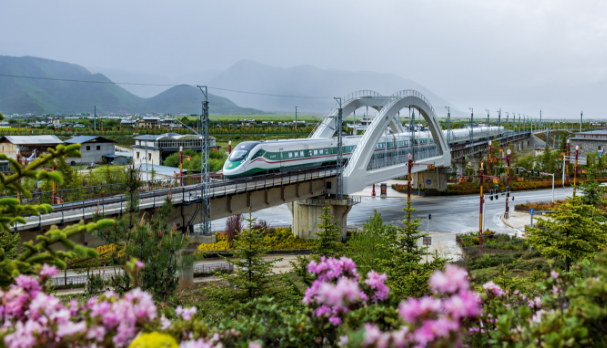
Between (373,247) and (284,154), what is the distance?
14370 millimetres

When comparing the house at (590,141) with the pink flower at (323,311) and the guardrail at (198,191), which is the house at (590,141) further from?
the pink flower at (323,311)

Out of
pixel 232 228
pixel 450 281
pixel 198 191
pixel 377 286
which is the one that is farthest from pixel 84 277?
pixel 450 281

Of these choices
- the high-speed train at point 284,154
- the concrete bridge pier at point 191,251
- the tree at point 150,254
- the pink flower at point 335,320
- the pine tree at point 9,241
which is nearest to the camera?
→ the pink flower at point 335,320

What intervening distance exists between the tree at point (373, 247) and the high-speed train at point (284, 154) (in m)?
10.1

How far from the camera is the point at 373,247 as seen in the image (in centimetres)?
2598

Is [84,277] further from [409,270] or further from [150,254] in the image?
[409,270]

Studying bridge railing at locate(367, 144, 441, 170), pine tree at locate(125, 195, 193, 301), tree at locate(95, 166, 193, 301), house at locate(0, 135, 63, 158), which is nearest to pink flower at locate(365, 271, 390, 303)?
tree at locate(95, 166, 193, 301)

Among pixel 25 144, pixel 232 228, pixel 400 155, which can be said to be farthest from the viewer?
pixel 25 144

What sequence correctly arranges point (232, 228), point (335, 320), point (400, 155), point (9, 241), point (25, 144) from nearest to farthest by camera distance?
point (335, 320) → point (9, 241) → point (232, 228) → point (400, 155) → point (25, 144)

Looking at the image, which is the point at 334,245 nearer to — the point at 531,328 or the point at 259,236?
the point at 259,236

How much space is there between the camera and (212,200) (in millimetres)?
30656

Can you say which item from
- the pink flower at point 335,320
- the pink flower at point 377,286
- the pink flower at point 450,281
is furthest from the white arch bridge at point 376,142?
the pink flower at point 450,281

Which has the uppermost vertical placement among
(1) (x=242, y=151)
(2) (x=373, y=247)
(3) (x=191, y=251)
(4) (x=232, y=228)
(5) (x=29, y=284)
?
(1) (x=242, y=151)

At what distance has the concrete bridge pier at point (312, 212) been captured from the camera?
41.1m
